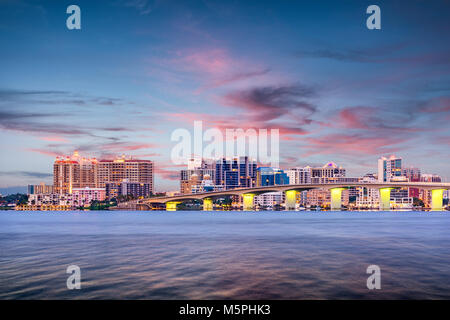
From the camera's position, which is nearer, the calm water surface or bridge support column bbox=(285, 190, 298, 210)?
the calm water surface

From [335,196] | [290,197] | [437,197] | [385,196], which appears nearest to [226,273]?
[290,197]

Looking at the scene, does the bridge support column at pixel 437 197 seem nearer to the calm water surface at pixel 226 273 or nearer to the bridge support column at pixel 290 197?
the bridge support column at pixel 290 197

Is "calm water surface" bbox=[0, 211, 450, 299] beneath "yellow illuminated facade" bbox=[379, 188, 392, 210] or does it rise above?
above

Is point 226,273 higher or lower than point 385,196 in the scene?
higher

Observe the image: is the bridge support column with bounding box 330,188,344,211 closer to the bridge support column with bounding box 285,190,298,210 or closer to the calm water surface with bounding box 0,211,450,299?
the bridge support column with bounding box 285,190,298,210

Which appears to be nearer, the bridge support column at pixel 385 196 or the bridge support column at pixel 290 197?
the bridge support column at pixel 385 196

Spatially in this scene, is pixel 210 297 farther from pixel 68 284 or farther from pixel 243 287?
pixel 68 284


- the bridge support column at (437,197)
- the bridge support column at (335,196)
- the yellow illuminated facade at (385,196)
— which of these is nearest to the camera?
the bridge support column at (437,197)

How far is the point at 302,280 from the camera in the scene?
19.4 metres

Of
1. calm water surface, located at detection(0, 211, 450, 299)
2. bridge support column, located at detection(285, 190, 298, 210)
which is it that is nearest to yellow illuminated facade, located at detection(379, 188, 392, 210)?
bridge support column, located at detection(285, 190, 298, 210)

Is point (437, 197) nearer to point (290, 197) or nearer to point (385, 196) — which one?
point (385, 196)

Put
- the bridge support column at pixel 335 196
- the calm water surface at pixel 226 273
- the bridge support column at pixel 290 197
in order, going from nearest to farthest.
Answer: the calm water surface at pixel 226 273 < the bridge support column at pixel 335 196 < the bridge support column at pixel 290 197

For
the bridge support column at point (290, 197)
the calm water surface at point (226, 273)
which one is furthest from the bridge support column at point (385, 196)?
the calm water surface at point (226, 273)

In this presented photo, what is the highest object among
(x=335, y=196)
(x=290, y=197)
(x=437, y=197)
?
(x=335, y=196)
